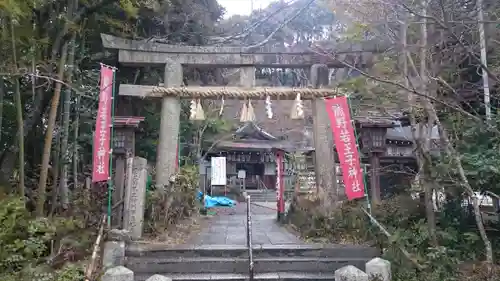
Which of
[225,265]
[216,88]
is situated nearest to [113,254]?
[225,265]

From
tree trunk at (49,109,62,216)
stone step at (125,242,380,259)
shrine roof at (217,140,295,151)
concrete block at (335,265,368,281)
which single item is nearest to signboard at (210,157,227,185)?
shrine roof at (217,140,295,151)

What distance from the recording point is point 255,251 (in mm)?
7695

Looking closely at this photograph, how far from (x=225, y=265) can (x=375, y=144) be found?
5.74 metres

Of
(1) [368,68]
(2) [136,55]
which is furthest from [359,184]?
(2) [136,55]

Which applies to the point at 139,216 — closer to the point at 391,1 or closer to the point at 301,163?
the point at 391,1

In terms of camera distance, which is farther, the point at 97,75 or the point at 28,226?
the point at 97,75

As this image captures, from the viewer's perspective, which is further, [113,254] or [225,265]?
[225,265]

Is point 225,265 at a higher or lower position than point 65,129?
lower

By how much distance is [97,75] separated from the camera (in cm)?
1331

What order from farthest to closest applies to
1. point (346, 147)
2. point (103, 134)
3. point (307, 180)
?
1. point (307, 180)
2. point (346, 147)
3. point (103, 134)

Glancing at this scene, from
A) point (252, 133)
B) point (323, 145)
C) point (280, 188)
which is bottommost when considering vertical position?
point (280, 188)

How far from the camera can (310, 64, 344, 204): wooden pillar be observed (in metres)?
10.1

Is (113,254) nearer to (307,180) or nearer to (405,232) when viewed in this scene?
(405,232)

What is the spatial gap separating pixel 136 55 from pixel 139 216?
4082 mm
